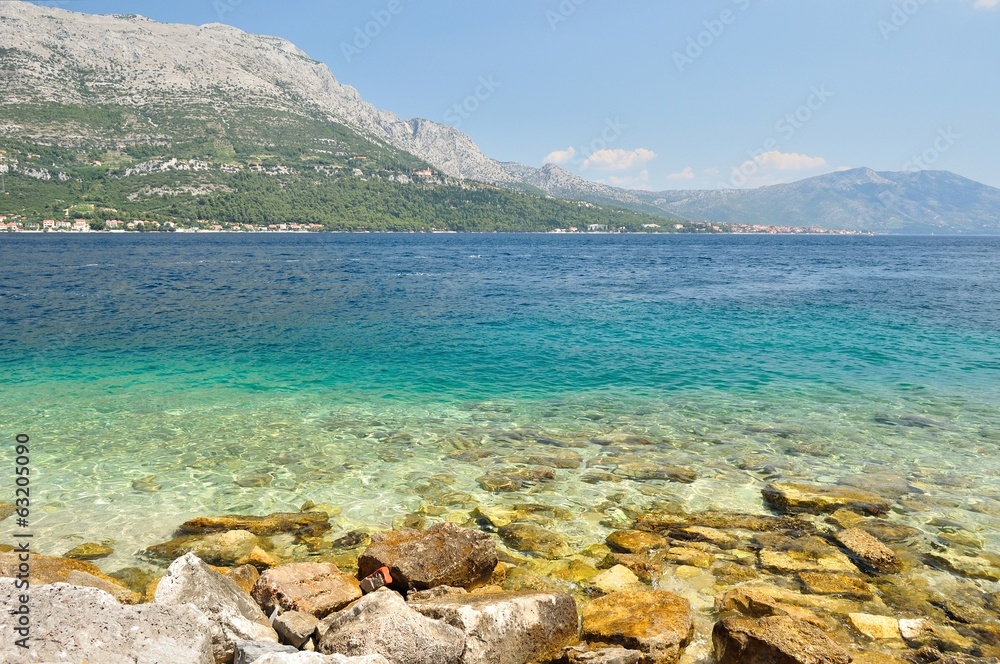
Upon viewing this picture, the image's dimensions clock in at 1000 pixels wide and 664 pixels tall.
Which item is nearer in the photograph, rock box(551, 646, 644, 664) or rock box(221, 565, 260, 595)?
rock box(551, 646, 644, 664)

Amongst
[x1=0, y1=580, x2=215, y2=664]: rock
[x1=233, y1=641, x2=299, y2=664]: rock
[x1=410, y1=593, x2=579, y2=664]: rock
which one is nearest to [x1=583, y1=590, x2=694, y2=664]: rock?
[x1=410, y1=593, x2=579, y2=664]: rock

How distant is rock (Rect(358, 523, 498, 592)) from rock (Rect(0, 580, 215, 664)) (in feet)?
8.85

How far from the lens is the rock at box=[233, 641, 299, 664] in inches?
204

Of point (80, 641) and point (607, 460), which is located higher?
point (80, 641)

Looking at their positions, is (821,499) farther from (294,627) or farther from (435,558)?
(294,627)

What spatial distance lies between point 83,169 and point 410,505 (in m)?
235

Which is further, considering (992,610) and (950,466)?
(950,466)

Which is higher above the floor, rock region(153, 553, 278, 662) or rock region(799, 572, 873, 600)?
rock region(153, 553, 278, 662)

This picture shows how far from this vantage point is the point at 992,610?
24.7 ft

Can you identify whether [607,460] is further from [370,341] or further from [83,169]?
[83,169]

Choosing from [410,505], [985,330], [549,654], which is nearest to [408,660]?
[549,654]

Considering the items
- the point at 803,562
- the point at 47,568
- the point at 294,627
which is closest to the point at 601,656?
the point at 294,627

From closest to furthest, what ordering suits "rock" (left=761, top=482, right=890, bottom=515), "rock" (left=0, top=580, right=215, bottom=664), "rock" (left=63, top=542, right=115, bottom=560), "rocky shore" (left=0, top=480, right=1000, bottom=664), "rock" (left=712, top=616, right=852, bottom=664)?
"rock" (left=0, top=580, right=215, bottom=664), "rocky shore" (left=0, top=480, right=1000, bottom=664), "rock" (left=712, top=616, right=852, bottom=664), "rock" (left=63, top=542, right=115, bottom=560), "rock" (left=761, top=482, right=890, bottom=515)

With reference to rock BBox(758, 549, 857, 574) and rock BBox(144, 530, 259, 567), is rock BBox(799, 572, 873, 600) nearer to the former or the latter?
rock BBox(758, 549, 857, 574)
